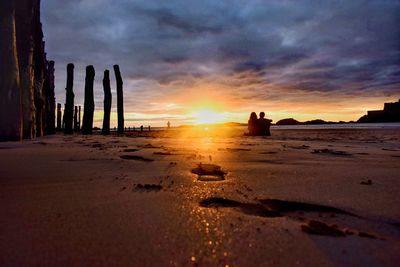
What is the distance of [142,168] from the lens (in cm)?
285

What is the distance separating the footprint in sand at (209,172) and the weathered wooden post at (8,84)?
5.07 metres

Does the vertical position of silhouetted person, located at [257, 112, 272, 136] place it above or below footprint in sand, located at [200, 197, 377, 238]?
above

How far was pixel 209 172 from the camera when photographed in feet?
8.66

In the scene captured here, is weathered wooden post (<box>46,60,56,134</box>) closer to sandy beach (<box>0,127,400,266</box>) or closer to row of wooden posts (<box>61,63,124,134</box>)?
row of wooden posts (<box>61,63,124,134</box>)

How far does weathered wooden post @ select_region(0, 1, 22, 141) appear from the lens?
20.1 ft

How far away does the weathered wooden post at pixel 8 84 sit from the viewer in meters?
6.11

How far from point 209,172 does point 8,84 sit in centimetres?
541

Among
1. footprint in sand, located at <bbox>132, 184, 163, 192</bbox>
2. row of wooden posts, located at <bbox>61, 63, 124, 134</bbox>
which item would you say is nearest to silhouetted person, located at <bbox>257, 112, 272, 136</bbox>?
row of wooden posts, located at <bbox>61, 63, 124, 134</bbox>

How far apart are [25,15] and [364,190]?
882 cm

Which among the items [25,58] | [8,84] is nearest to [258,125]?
[25,58]

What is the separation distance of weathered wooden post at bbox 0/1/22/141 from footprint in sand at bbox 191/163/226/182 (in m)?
5.07

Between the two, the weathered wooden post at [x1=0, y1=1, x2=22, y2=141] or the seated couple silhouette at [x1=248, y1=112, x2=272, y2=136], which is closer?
the weathered wooden post at [x1=0, y1=1, x2=22, y2=141]

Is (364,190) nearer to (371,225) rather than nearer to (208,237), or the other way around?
(371,225)

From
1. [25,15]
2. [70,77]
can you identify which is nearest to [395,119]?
[70,77]
